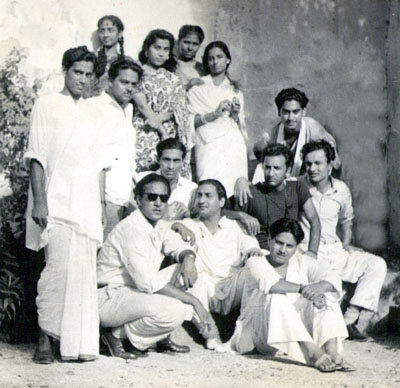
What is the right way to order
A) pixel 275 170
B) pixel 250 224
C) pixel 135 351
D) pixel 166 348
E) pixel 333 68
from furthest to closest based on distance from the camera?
pixel 333 68
pixel 275 170
pixel 250 224
pixel 166 348
pixel 135 351

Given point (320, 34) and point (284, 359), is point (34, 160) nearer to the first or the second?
point (284, 359)

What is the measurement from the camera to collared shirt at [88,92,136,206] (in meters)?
6.10

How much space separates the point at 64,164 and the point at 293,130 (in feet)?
6.67

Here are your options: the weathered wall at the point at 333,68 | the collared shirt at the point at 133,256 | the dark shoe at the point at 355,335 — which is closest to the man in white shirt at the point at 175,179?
the collared shirt at the point at 133,256

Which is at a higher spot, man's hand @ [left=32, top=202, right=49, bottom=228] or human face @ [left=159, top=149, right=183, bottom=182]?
human face @ [left=159, top=149, right=183, bottom=182]

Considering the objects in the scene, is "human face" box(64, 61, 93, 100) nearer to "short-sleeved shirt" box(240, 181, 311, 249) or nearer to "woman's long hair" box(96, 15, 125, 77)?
"woman's long hair" box(96, 15, 125, 77)

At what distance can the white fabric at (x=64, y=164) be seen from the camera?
564cm

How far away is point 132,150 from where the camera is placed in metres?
6.50

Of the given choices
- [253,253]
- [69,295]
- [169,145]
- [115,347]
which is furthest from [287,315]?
[169,145]

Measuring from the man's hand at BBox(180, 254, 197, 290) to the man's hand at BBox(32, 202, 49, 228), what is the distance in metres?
0.92

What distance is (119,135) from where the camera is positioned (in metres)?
Result: 6.21

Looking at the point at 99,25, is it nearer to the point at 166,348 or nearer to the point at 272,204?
the point at 272,204

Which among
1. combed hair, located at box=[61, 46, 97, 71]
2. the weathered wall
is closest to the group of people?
combed hair, located at box=[61, 46, 97, 71]

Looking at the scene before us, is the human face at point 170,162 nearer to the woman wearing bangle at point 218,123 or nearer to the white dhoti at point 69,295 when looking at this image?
the woman wearing bangle at point 218,123
